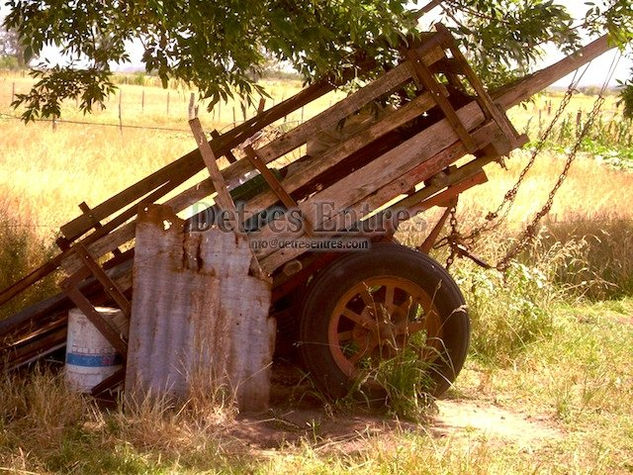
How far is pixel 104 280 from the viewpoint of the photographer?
5250 millimetres

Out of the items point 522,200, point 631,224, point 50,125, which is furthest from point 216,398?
point 50,125

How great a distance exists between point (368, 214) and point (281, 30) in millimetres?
1382

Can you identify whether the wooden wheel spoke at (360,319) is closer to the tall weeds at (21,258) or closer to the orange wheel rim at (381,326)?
the orange wheel rim at (381,326)

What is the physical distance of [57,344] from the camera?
18.4 ft

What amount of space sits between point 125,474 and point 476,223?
243 inches

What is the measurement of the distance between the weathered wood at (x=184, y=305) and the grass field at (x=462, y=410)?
0.25 meters

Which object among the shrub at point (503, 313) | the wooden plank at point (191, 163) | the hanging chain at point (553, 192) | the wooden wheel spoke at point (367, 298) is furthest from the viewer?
the shrub at point (503, 313)

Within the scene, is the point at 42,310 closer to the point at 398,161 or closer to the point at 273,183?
the point at 273,183

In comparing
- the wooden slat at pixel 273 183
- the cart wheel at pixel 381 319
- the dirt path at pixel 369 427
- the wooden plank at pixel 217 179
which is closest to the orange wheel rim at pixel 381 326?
the cart wheel at pixel 381 319

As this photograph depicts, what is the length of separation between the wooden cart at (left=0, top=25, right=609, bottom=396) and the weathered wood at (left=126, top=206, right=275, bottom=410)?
18cm

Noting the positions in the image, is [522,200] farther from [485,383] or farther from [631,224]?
[485,383]

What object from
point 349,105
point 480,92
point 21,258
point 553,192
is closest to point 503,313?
point 553,192

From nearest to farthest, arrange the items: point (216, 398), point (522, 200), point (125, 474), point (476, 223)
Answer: point (125, 474), point (216, 398), point (476, 223), point (522, 200)

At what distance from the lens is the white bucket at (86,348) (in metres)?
5.35
